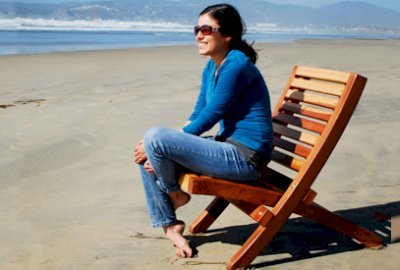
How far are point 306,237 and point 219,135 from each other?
0.94 m

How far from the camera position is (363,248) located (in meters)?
3.44

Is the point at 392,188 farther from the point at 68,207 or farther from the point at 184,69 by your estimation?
the point at 184,69

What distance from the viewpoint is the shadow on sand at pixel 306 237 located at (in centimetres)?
340

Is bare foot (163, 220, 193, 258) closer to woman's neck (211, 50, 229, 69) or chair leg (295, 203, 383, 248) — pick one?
chair leg (295, 203, 383, 248)

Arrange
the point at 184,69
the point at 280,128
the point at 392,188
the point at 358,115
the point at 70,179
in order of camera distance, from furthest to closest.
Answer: the point at 184,69 → the point at 358,115 → the point at 70,179 → the point at 392,188 → the point at 280,128

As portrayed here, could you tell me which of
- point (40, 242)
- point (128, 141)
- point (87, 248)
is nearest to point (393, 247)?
point (87, 248)

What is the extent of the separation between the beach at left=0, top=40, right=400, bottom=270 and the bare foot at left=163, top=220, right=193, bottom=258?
6cm

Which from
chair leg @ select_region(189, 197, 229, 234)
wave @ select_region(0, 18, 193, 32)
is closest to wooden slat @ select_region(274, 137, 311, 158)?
chair leg @ select_region(189, 197, 229, 234)

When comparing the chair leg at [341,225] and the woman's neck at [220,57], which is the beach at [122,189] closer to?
the chair leg at [341,225]

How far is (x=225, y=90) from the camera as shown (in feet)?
10.1

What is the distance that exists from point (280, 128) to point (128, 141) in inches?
106

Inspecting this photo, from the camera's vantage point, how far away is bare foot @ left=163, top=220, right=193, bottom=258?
331cm

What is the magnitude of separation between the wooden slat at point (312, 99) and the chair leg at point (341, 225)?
2.02 feet

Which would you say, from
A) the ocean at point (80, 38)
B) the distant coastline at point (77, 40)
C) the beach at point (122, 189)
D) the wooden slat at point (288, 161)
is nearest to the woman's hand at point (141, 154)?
the beach at point (122, 189)
